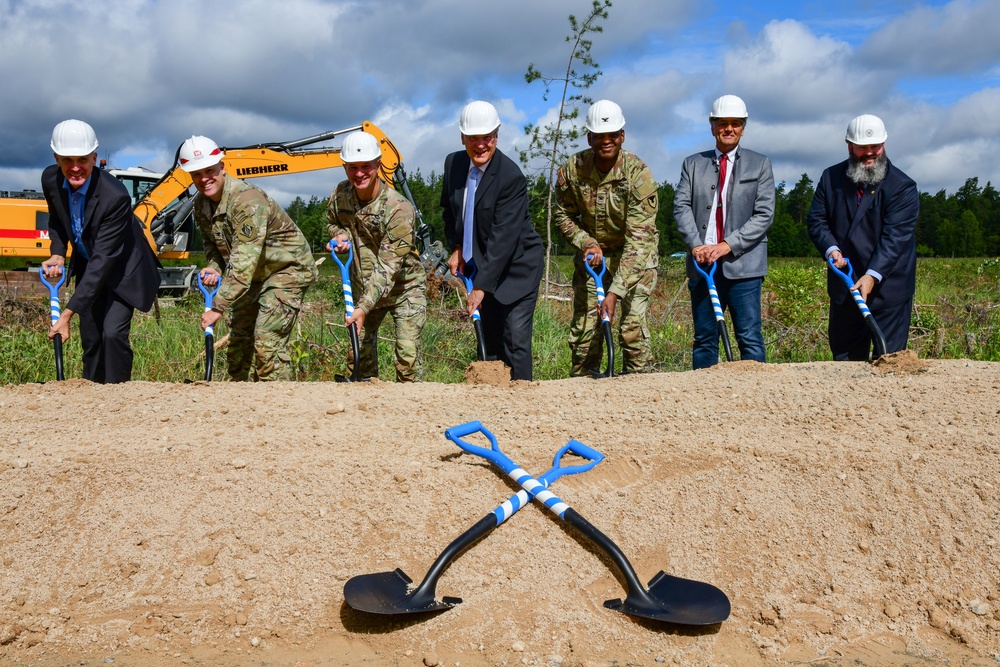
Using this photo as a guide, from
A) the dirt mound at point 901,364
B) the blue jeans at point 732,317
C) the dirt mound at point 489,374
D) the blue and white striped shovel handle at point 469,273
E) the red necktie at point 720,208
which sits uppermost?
the red necktie at point 720,208

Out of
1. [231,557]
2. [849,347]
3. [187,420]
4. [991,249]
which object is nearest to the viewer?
[231,557]

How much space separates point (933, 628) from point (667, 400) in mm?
1593

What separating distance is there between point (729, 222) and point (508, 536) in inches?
111

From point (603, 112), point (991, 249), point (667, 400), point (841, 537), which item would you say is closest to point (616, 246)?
point (603, 112)

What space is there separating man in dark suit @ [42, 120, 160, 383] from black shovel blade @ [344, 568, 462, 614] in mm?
2906

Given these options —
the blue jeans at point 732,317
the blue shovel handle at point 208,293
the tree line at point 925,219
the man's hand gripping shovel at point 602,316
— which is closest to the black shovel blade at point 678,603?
the man's hand gripping shovel at point 602,316

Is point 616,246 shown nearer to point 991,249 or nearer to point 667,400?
point 667,400

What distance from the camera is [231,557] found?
3.14 meters

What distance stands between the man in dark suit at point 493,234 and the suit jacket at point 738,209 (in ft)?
3.23

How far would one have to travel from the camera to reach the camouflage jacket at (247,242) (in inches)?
193


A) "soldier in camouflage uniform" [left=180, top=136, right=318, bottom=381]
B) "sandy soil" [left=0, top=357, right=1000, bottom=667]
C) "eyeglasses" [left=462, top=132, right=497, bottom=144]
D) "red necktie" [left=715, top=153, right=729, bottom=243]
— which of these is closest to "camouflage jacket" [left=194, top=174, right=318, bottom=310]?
"soldier in camouflage uniform" [left=180, top=136, right=318, bottom=381]

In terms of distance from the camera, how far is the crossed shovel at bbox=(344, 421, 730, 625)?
2822mm

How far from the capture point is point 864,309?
16.2 ft

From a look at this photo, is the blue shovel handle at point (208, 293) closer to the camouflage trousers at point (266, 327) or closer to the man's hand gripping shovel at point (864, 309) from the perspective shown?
the camouflage trousers at point (266, 327)
